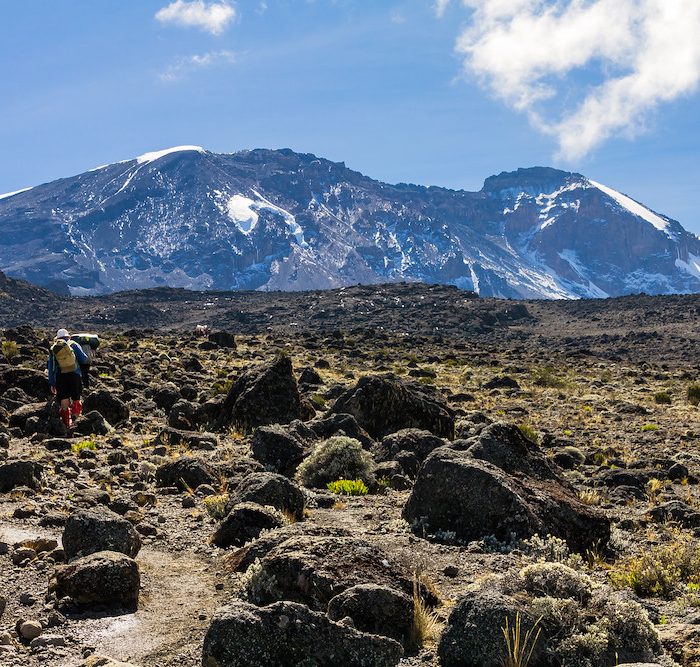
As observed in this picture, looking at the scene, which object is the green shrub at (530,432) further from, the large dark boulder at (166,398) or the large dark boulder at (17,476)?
the large dark boulder at (17,476)

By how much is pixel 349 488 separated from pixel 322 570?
570 centimetres

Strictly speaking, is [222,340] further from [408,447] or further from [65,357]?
[408,447]

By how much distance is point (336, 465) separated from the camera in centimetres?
1250

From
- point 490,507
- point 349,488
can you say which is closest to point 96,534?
point 490,507

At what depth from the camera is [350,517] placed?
10.1 m

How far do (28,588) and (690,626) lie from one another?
18.0ft

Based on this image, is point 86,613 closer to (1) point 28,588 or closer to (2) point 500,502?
(1) point 28,588

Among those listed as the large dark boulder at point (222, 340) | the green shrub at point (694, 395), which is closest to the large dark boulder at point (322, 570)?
the green shrub at point (694, 395)

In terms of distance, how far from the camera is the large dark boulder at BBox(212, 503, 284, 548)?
855 cm

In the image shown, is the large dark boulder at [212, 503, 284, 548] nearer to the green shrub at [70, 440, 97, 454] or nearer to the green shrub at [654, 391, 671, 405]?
the green shrub at [70, 440, 97, 454]

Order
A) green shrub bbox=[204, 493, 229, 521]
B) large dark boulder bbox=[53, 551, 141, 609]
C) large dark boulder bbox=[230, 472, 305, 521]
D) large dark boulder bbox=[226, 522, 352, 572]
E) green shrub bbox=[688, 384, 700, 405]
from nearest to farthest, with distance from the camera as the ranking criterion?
large dark boulder bbox=[53, 551, 141, 609] → large dark boulder bbox=[226, 522, 352, 572] → large dark boulder bbox=[230, 472, 305, 521] → green shrub bbox=[204, 493, 229, 521] → green shrub bbox=[688, 384, 700, 405]

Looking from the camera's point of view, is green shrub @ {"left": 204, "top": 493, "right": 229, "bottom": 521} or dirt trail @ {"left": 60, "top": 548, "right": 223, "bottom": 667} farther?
green shrub @ {"left": 204, "top": 493, "right": 229, "bottom": 521}

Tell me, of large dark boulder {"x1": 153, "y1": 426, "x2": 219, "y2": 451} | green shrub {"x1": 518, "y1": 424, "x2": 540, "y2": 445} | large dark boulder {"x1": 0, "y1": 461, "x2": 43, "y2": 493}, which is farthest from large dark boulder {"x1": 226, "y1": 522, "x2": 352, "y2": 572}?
green shrub {"x1": 518, "y1": 424, "x2": 540, "y2": 445}

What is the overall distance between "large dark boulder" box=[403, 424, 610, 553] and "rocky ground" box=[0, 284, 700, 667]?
2 cm
